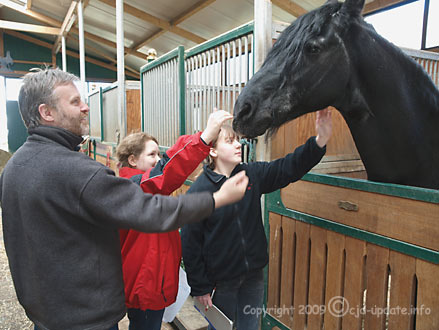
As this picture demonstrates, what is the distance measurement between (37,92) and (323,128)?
36.9 inches

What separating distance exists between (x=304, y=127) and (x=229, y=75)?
0.49 meters

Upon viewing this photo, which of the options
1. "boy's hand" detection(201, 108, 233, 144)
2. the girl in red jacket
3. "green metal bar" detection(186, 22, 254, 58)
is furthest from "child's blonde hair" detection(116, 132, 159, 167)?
"green metal bar" detection(186, 22, 254, 58)

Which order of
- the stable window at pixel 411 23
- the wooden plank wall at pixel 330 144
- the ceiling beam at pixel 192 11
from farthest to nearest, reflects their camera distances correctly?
the ceiling beam at pixel 192 11 < the stable window at pixel 411 23 < the wooden plank wall at pixel 330 144

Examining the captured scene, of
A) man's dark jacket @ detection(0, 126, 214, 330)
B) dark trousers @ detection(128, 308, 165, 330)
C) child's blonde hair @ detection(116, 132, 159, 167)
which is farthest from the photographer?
child's blonde hair @ detection(116, 132, 159, 167)

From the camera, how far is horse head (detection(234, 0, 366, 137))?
108 cm

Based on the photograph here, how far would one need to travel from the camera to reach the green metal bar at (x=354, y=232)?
1.03 meters

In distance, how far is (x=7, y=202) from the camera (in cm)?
93

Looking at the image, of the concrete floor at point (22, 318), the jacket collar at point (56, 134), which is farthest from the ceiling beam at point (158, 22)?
the jacket collar at point (56, 134)

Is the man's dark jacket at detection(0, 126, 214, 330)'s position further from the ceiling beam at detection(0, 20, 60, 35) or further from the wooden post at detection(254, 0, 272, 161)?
the ceiling beam at detection(0, 20, 60, 35)

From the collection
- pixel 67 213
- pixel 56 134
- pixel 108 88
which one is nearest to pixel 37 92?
pixel 56 134

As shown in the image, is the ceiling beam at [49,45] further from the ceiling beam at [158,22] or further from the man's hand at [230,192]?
the man's hand at [230,192]

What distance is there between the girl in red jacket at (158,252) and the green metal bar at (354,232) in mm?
567

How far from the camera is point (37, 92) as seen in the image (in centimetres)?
93

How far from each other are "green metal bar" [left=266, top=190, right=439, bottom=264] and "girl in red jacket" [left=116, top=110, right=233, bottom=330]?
567 mm
